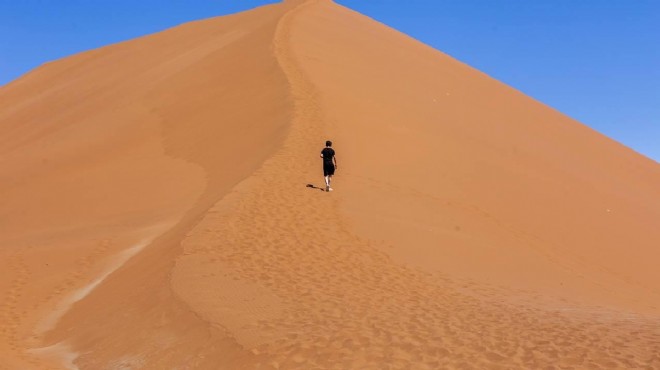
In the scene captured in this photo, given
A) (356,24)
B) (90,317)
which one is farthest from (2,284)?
(356,24)

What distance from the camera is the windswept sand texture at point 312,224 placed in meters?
8.04

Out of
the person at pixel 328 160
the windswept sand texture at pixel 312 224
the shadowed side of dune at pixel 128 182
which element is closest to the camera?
the windswept sand texture at pixel 312 224

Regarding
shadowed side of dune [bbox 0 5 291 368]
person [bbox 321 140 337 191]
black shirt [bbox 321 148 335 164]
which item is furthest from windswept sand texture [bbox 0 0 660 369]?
black shirt [bbox 321 148 335 164]

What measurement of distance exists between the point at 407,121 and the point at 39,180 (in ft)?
34.0

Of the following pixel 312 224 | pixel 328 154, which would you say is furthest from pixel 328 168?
pixel 312 224

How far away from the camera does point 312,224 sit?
12.8 meters

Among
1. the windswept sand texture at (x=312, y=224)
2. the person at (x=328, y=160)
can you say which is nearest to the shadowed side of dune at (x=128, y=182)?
the windswept sand texture at (x=312, y=224)

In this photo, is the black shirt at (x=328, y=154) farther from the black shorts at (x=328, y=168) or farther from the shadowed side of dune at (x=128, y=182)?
the shadowed side of dune at (x=128, y=182)

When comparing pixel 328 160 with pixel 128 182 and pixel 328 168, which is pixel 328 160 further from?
pixel 128 182

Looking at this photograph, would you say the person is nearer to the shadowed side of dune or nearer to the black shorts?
the black shorts

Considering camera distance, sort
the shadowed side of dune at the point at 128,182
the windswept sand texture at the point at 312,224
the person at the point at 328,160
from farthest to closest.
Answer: the person at the point at 328,160 → the shadowed side of dune at the point at 128,182 → the windswept sand texture at the point at 312,224

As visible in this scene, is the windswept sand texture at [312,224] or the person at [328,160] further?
the person at [328,160]

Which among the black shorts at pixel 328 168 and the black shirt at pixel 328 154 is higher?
the black shirt at pixel 328 154

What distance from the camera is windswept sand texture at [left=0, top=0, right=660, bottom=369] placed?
8.04 metres
